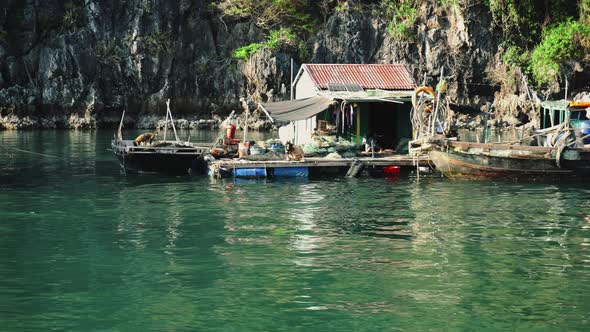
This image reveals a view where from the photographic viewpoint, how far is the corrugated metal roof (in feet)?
101

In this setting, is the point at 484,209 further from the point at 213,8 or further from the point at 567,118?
the point at 213,8

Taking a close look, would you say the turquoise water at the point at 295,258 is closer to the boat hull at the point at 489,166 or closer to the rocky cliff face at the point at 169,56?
the boat hull at the point at 489,166

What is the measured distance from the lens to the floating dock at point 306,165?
84.8 ft

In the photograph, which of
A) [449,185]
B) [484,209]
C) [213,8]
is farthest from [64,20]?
[484,209]

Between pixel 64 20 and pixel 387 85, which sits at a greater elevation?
pixel 64 20

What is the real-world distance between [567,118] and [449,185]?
14.4 ft

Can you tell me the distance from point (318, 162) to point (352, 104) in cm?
350

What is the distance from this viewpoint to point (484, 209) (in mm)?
19828

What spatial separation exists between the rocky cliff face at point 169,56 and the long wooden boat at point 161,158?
29366 millimetres

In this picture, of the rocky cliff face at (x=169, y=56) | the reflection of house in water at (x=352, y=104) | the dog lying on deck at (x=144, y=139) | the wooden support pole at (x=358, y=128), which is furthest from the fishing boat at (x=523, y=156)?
the rocky cliff face at (x=169, y=56)

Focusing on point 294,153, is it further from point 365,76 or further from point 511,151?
point 511,151

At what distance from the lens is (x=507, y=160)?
25297 millimetres

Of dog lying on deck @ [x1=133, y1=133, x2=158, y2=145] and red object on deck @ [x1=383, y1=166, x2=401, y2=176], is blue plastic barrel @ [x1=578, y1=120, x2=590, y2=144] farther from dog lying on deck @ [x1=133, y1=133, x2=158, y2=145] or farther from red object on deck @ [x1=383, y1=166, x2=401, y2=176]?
dog lying on deck @ [x1=133, y1=133, x2=158, y2=145]

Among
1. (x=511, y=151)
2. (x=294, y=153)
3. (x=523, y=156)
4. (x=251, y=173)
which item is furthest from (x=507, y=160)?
(x=251, y=173)
